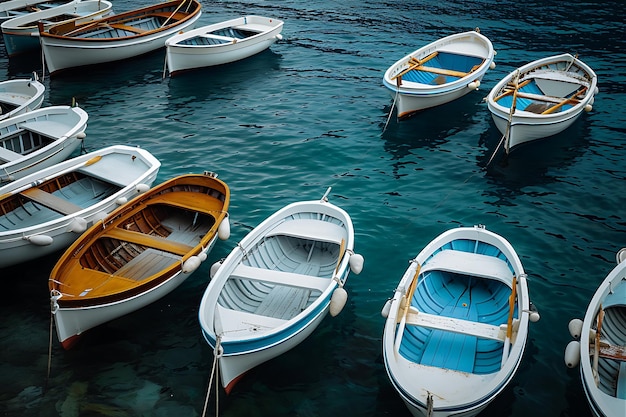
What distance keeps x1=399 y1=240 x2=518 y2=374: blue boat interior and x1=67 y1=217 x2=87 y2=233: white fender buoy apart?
747 centimetres

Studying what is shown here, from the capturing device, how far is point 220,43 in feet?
89.6

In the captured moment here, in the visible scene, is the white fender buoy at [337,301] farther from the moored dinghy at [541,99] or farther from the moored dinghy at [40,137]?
the moored dinghy at [40,137]

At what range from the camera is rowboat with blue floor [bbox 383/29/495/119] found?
20.2 m

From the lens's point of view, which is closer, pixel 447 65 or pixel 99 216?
pixel 99 216

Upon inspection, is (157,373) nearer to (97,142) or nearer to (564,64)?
(97,142)

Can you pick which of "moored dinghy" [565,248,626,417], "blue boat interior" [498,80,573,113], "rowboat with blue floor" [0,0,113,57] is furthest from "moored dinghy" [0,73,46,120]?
"moored dinghy" [565,248,626,417]

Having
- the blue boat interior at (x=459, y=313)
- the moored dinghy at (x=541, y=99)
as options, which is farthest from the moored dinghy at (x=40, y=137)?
the moored dinghy at (x=541, y=99)

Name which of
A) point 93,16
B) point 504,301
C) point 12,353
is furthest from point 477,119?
point 93,16

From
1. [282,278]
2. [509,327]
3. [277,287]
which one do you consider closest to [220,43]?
[277,287]

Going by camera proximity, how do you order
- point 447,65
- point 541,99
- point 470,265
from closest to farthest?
point 470,265 → point 541,99 → point 447,65

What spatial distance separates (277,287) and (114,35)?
20.5 metres

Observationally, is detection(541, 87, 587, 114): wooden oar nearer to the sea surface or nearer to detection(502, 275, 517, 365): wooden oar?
the sea surface

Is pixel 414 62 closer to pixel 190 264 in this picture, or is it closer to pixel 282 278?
pixel 282 278

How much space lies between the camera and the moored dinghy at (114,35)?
24.6 meters
